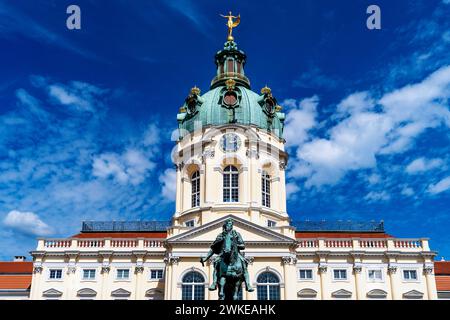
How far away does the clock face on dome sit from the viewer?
52.2 metres

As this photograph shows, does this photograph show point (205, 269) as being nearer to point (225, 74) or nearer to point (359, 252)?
point (359, 252)

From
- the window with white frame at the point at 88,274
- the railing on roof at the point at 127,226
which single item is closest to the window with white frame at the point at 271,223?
the railing on roof at the point at 127,226

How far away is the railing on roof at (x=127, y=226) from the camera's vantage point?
6091cm

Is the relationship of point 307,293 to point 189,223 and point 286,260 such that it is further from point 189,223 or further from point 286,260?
point 189,223

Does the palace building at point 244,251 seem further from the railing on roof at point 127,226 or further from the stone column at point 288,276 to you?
the railing on roof at point 127,226

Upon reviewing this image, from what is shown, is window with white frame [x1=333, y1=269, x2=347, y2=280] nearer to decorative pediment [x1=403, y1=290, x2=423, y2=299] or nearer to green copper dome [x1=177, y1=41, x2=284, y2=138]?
decorative pediment [x1=403, y1=290, x2=423, y2=299]

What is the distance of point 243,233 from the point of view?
151 ft

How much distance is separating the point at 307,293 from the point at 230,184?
13265 mm

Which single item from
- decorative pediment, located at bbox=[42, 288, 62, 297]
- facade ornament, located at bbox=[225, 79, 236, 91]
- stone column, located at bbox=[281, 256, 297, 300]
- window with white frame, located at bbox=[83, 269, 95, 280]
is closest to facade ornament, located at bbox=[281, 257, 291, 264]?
stone column, located at bbox=[281, 256, 297, 300]

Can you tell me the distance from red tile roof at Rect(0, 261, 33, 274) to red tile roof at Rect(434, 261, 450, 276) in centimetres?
4371
